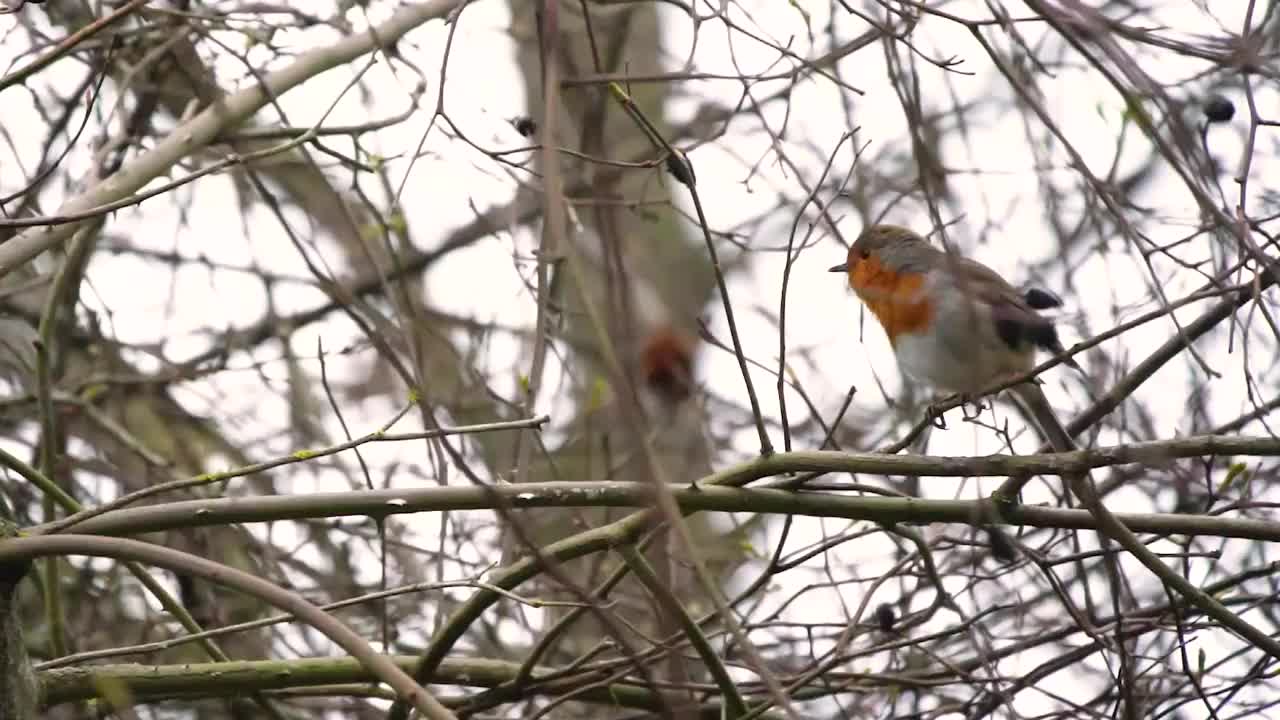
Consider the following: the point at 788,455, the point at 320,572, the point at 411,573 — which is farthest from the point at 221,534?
the point at 788,455

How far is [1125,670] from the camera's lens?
289cm

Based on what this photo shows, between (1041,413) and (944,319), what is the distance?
42 centimetres

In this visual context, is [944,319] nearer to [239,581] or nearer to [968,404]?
[968,404]

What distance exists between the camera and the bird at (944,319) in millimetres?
3709

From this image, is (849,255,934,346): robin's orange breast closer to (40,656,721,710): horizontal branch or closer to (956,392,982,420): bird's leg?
(956,392,982,420): bird's leg

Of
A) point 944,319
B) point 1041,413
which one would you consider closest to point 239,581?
point 1041,413

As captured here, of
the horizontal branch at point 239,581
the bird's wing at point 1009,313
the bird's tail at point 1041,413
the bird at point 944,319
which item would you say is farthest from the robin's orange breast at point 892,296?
the horizontal branch at point 239,581

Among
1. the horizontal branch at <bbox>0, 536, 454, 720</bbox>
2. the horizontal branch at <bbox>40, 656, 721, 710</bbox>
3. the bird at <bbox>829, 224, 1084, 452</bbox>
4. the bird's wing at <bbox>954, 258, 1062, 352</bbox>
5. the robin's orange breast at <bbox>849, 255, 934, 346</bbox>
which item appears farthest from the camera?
the robin's orange breast at <bbox>849, 255, 934, 346</bbox>

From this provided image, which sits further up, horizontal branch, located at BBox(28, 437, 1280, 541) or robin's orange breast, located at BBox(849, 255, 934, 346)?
robin's orange breast, located at BBox(849, 255, 934, 346)

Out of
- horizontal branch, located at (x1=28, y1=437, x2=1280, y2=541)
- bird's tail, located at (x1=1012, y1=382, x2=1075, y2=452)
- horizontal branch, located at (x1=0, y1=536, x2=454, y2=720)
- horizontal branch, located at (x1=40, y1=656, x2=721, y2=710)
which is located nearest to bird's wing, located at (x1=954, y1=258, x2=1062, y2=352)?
bird's tail, located at (x1=1012, y1=382, x2=1075, y2=452)

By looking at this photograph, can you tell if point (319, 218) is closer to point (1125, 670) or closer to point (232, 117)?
point (232, 117)

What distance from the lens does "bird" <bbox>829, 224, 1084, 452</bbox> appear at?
3.71 metres

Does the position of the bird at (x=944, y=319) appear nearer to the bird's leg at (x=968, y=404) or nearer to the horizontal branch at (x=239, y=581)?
the bird's leg at (x=968, y=404)

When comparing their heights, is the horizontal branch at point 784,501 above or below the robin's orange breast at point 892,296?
below
